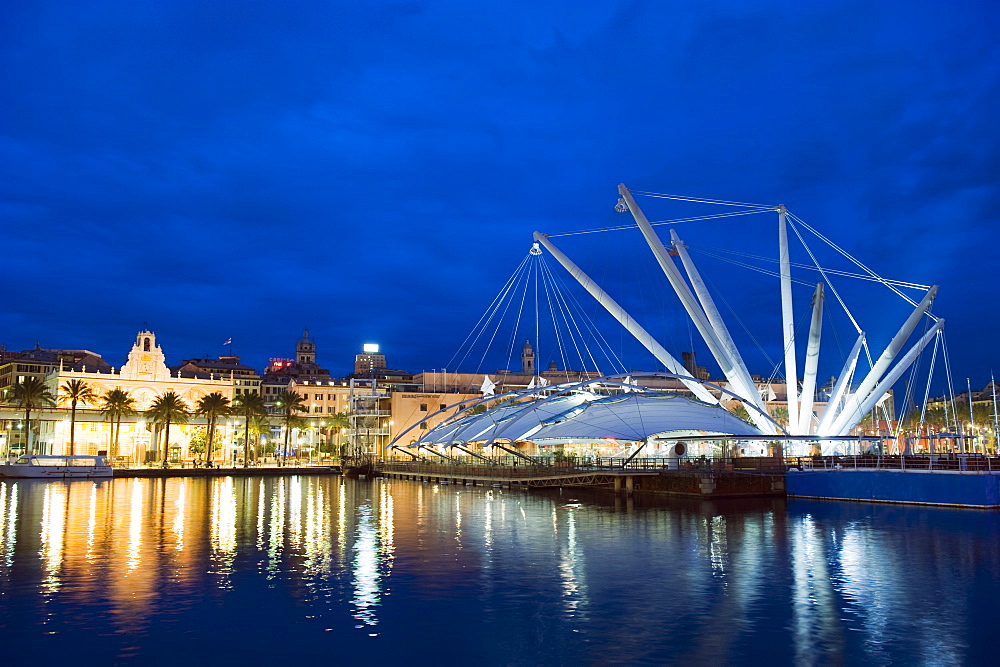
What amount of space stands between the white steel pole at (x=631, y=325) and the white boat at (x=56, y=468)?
51.3 m

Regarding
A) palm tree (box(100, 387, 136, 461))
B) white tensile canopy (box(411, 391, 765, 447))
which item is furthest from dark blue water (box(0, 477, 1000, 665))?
palm tree (box(100, 387, 136, 461))

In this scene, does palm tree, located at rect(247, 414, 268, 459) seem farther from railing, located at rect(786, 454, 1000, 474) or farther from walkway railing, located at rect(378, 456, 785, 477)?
railing, located at rect(786, 454, 1000, 474)

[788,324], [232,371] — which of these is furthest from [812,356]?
[232,371]

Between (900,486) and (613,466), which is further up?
(613,466)

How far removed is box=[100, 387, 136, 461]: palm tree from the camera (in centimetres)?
10906

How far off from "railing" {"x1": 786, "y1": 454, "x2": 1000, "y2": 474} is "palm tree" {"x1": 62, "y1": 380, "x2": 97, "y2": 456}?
8160cm

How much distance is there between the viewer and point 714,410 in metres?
74.5

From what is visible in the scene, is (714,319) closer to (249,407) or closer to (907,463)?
(907,463)

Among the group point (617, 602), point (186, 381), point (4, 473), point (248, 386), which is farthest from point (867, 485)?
point (248, 386)

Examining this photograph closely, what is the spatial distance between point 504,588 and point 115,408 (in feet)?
319

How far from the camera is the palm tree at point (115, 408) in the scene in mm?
109062

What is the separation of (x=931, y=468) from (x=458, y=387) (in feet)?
287

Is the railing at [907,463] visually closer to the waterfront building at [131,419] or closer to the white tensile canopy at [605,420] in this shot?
the white tensile canopy at [605,420]

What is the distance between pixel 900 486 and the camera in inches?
2034
